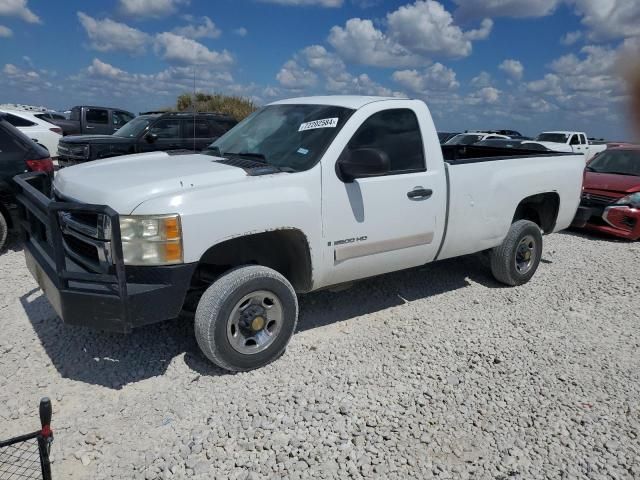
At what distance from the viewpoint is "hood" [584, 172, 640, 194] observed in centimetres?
809

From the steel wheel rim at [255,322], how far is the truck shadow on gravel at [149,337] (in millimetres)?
286

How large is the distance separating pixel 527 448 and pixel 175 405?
7.04ft

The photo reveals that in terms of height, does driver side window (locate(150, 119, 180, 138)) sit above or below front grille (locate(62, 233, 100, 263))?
above

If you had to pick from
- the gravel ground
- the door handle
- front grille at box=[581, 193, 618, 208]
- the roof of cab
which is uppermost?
the roof of cab

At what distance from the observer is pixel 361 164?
3551mm

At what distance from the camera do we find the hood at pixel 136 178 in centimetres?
307

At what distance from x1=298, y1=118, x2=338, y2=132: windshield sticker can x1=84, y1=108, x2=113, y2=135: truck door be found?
1665cm

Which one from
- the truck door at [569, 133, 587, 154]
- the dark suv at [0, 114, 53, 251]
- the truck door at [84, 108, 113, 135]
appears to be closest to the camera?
the dark suv at [0, 114, 53, 251]

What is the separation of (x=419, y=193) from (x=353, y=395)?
1.76m

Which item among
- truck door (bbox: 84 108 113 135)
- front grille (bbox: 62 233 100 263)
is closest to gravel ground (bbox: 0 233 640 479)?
front grille (bbox: 62 233 100 263)

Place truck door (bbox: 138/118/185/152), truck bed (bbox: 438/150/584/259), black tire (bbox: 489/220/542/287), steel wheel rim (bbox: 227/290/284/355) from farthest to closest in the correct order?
truck door (bbox: 138/118/185/152)
black tire (bbox: 489/220/542/287)
truck bed (bbox: 438/150/584/259)
steel wheel rim (bbox: 227/290/284/355)

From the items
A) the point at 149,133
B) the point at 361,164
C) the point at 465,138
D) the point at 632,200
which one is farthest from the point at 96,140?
the point at 465,138

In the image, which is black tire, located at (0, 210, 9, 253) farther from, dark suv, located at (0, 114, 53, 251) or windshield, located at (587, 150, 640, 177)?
windshield, located at (587, 150, 640, 177)

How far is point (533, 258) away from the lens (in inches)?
222
